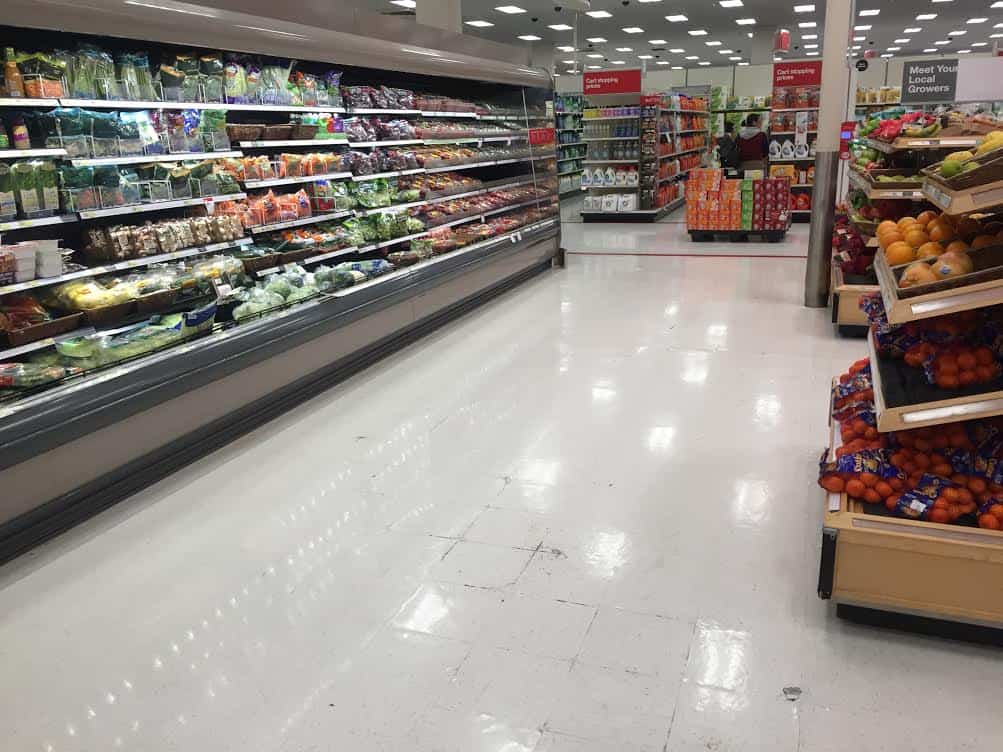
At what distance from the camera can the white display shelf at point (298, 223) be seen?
4734 mm

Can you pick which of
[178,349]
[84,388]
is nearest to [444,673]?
[84,388]

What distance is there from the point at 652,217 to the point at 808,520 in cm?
1037

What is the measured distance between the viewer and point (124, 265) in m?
3.73

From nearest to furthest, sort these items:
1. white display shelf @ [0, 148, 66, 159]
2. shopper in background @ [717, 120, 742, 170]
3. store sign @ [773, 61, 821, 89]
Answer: white display shelf @ [0, 148, 66, 159]
shopper in background @ [717, 120, 742, 170]
store sign @ [773, 61, 821, 89]

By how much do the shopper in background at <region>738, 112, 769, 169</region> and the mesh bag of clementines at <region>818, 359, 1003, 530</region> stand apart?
31.4ft

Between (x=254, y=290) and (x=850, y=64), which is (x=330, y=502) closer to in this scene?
(x=254, y=290)

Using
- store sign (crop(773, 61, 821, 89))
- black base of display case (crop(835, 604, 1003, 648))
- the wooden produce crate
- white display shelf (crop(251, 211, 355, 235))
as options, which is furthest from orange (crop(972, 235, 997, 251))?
store sign (crop(773, 61, 821, 89))

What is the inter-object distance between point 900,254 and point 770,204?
7997 mm

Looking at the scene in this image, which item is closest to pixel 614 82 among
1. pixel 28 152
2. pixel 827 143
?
pixel 827 143

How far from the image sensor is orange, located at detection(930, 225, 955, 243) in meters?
2.83

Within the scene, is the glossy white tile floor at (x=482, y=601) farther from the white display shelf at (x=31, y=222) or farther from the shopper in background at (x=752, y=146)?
the shopper in background at (x=752, y=146)

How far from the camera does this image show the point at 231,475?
3.68m

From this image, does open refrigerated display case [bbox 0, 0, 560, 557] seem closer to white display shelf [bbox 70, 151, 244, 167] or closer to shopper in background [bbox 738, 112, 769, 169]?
white display shelf [bbox 70, 151, 244, 167]

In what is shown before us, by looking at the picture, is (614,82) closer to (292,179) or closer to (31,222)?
(292,179)
